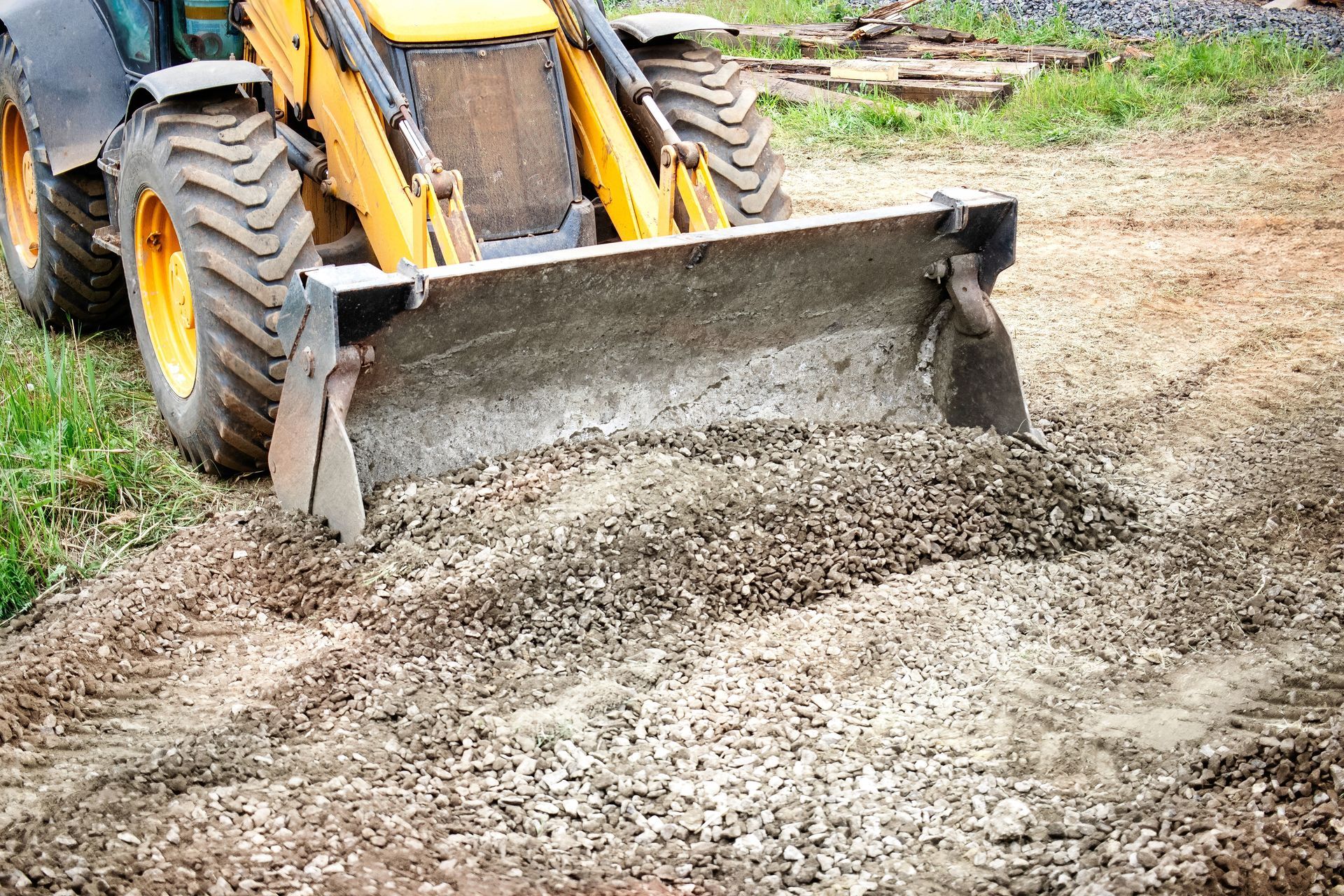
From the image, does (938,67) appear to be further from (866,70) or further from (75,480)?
(75,480)

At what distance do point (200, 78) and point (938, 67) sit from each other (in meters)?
7.92

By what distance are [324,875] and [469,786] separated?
0.43m

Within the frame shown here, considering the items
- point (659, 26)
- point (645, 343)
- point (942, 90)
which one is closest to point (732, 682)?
point (645, 343)

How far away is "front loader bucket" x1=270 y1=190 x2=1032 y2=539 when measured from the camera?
3.59 metres

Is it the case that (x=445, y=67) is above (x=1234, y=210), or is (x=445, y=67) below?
above

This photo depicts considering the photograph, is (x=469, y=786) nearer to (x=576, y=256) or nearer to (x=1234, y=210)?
(x=576, y=256)

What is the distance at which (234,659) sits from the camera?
3309mm

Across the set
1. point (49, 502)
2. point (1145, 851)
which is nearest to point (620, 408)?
point (49, 502)

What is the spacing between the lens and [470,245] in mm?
3846

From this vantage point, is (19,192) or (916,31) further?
(916,31)

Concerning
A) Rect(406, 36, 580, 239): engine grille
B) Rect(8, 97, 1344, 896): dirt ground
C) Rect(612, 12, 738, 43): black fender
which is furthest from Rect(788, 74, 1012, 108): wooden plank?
Rect(406, 36, 580, 239): engine grille

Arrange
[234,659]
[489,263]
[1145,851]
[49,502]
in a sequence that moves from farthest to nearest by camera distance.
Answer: [49,502]
[489,263]
[234,659]
[1145,851]

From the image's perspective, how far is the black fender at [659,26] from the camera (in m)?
4.84

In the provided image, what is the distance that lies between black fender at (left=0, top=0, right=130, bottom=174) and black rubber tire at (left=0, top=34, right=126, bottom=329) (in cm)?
8
